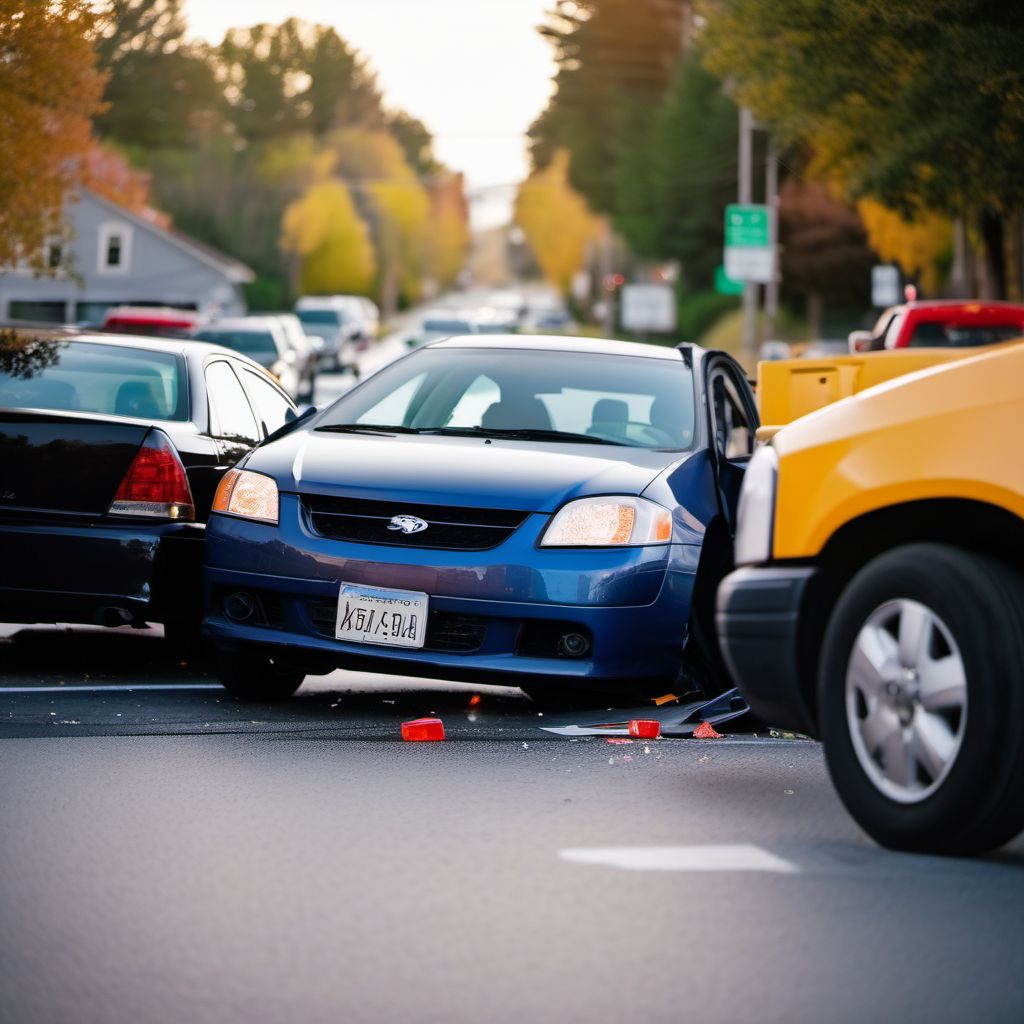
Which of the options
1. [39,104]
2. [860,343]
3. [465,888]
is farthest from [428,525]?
[860,343]

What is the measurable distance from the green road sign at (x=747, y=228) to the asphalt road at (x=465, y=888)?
39843 mm

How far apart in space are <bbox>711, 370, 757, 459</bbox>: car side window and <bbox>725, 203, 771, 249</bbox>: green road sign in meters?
36.7

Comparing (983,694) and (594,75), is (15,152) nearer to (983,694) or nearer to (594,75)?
(983,694)

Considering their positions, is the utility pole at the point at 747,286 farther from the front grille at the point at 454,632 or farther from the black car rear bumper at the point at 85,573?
the front grille at the point at 454,632

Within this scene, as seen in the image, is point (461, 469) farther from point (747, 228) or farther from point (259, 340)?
point (747, 228)

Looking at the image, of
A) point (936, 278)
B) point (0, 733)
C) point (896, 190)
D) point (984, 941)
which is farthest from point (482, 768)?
point (936, 278)

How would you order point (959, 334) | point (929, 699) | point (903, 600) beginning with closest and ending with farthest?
point (929, 699) → point (903, 600) → point (959, 334)

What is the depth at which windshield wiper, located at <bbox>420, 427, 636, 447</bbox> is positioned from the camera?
8766 mm

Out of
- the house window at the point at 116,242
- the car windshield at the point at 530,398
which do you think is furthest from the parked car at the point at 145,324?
the house window at the point at 116,242

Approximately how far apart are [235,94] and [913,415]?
128 metres

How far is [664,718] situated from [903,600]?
9.24 feet

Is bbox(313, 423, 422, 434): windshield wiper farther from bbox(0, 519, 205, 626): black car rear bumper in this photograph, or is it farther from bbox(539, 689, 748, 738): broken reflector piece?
bbox(539, 689, 748, 738): broken reflector piece

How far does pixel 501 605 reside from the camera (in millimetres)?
7680

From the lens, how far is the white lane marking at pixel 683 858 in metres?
5.32
